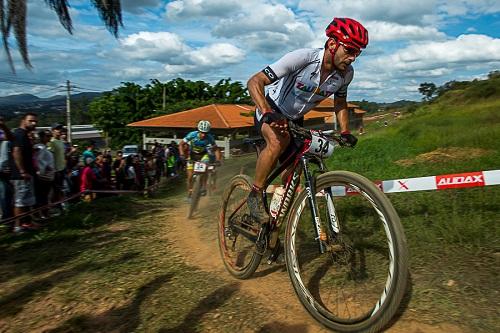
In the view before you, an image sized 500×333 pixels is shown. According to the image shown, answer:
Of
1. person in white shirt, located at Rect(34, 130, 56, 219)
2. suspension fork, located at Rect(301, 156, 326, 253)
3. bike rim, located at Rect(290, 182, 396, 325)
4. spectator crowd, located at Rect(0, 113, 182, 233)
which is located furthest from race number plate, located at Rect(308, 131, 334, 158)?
person in white shirt, located at Rect(34, 130, 56, 219)

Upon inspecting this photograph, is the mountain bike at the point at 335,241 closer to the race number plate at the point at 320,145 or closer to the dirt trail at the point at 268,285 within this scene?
the race number plate at the point at 320,145

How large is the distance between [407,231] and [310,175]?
5.90 ft

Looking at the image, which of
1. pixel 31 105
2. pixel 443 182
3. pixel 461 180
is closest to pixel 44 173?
pixel 443 182

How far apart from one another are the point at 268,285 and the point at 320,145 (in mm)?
1492

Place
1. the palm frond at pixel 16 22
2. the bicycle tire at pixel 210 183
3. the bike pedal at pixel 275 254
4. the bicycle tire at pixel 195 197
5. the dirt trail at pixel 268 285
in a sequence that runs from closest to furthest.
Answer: the dirt trail at pixel 268 285 < the bike pedal at pixel 275 254 < the palm frond at pixel 16 22 < the bicycle tire at pixel 195 197 < the bicycle tire at pixel 210 183

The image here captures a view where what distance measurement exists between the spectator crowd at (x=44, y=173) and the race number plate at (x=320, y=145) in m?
5.40

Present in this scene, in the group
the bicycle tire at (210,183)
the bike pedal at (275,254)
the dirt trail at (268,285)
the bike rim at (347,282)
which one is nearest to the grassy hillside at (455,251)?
the dirt trail at (268,285)

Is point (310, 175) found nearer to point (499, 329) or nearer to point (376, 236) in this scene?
point (376, 236)

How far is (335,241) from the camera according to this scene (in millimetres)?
3195

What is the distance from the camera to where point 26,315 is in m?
3.74

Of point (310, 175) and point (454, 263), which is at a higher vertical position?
point (310, 175)

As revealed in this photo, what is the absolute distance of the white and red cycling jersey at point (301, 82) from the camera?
3.50m

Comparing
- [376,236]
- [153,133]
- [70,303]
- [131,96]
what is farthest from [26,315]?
[131,96]

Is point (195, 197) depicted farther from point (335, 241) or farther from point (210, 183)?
point (335, 241)
